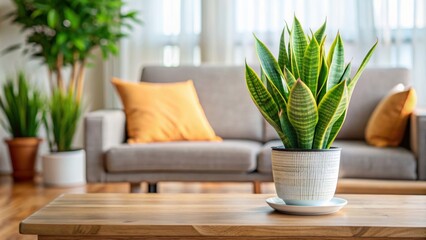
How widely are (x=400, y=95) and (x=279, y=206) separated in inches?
69.6

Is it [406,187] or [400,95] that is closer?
[406,187]

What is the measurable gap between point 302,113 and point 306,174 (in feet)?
0.50

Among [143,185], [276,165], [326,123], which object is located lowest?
[143,185]

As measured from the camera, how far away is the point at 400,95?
329 cm

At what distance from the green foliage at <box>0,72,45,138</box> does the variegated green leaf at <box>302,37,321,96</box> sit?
127 inches

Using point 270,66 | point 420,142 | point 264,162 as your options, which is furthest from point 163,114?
point 270,66

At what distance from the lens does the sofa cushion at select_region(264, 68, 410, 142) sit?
3.64m

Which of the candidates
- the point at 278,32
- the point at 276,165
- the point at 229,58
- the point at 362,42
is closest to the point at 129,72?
the point at 229,58

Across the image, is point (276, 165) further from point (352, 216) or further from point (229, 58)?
point (229, 58)

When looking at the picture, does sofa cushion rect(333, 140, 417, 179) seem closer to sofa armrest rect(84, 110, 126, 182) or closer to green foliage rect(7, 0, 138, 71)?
sofa armrest rect(84, 110, 126, 182)

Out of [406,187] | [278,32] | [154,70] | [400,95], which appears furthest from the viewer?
[278,32]

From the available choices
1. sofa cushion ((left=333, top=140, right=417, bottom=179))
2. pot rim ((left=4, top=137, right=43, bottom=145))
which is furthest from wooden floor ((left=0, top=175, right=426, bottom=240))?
pot rim ((left=4, top=137, right=43, bottom=145))

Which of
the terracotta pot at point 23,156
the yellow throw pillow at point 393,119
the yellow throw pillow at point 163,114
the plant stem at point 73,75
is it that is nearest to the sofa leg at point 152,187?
the yellow throw pillow at point 163,114

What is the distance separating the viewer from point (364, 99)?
3.65 meters
